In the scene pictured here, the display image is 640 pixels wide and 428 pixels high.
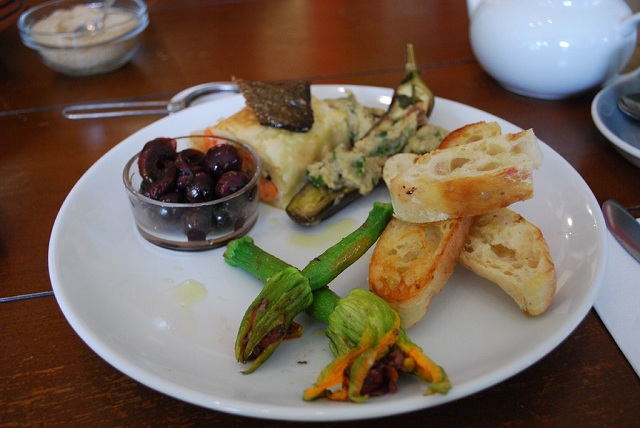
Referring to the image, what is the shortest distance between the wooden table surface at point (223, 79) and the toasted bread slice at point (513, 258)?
15 centimetres

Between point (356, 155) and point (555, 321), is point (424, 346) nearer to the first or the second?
point (555, 321)

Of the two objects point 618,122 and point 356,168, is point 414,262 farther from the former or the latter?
point 618,122

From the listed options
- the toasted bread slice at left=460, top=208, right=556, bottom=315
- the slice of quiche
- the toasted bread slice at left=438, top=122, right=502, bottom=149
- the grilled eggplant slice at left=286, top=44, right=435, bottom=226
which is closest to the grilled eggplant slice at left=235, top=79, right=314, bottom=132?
the slice of quiche

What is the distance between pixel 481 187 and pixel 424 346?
0.41 m

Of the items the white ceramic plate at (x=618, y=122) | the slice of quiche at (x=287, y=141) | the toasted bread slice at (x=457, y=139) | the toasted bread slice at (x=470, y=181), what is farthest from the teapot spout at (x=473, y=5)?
the toasted bread slice at (x=470, y=181)

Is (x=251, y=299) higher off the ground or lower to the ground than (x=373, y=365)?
lower

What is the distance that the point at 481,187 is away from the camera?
1385mm

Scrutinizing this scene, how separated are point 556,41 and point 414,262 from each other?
1.44 m

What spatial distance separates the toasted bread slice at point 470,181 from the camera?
4.50 ft

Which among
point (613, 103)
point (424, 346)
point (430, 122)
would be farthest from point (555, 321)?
point (613, 103)

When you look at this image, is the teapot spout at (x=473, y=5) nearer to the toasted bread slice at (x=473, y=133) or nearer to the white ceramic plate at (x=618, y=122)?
the white ceramic plate at (x=618, y=122)

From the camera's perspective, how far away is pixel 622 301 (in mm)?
1410

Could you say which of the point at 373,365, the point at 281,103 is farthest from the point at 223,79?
the point at 373,365

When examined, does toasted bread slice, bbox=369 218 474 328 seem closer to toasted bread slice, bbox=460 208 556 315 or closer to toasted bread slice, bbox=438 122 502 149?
toasted bread slice, bbox=460 208 556 315
